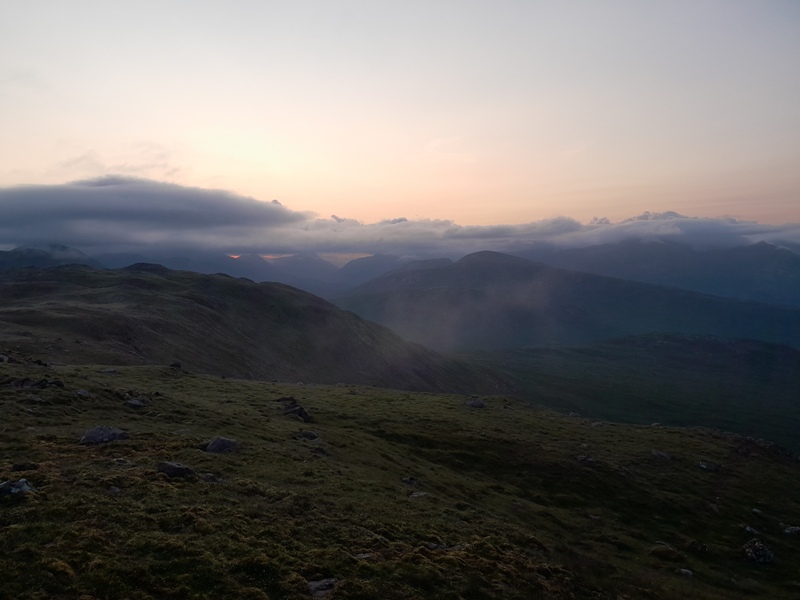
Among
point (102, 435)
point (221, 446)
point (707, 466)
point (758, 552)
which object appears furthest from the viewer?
point (707, 466)

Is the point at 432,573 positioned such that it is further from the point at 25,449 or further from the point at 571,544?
the point at 25,449

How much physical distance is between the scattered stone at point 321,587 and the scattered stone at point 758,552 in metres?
46.8

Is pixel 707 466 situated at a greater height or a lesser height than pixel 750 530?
lesser

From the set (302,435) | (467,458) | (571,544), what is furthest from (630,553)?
(302,435)

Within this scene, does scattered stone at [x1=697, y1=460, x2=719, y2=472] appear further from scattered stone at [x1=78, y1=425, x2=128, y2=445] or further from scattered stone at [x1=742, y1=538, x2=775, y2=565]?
scattered stone at [x1=78, y1=425, x2=128, y2=445]

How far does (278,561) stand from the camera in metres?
22.9

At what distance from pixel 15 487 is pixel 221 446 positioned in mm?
14900

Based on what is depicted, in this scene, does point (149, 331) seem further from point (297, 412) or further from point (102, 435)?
point (102, 435)

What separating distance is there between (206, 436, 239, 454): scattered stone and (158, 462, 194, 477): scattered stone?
5976mm

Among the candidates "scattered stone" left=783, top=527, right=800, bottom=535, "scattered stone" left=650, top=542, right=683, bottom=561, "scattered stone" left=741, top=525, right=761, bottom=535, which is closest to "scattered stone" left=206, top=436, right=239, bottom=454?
"scattered stone" left=650, top=542, right=683, bottom=561

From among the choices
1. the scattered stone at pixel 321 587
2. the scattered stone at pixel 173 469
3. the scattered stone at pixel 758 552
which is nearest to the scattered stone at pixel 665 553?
the scattered stone at pixel 758 552

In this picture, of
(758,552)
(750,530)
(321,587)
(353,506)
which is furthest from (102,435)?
(750,530)

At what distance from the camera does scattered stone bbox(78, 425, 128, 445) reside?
34406 mm

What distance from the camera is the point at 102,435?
35188 mm
